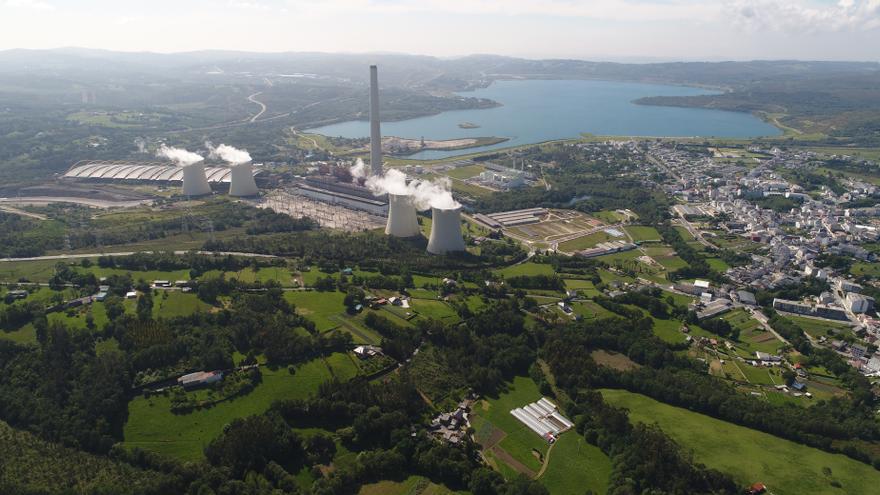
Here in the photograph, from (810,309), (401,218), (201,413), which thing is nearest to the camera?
(201,413)

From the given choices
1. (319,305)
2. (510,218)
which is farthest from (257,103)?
(319,305)

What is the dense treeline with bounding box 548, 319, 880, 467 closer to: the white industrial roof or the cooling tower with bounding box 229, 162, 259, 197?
the cooling tower with bounding box 229, 162, 259, 197

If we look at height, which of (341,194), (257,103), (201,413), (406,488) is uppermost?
(257,103)

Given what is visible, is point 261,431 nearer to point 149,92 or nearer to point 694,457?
point 694,457

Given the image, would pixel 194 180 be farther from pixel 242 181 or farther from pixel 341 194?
pixel 341 194

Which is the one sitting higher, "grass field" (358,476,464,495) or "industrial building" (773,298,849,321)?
"industrial building" (773,298,849,321)

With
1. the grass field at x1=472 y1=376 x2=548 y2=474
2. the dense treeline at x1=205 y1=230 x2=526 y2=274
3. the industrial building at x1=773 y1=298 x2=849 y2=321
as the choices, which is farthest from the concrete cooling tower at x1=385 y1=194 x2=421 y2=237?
the industrial building at x1=773 y1=298 x2=849 y2=321

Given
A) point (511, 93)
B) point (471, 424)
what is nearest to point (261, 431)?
point (471, 424)
